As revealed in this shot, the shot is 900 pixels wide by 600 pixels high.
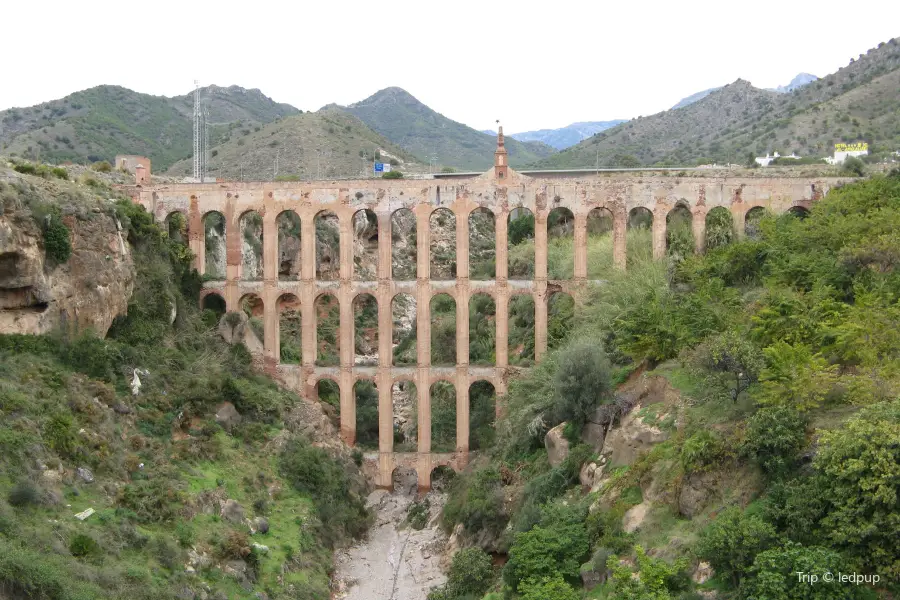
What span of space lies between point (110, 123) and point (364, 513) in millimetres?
60187

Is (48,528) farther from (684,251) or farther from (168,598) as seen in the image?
(684,251)

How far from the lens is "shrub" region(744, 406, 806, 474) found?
18.1 metres

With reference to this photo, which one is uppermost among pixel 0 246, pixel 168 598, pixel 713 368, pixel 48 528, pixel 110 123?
pixel 110 123

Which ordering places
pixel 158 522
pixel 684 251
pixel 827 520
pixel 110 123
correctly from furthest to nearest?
pixel 110 123
pixel 684 251
pixel 158 522
pixel 827 520

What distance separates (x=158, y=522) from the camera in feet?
80.2

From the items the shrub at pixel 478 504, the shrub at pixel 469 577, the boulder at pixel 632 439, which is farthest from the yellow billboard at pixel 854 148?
the shrub at pixel 469 577

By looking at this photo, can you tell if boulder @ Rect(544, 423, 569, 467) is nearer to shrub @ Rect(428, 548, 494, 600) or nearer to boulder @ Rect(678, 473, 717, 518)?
shrub @ Rect(428, 548, 494, 600)

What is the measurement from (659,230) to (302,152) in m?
40.0

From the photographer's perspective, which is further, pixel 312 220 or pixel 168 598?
pixel 312 220

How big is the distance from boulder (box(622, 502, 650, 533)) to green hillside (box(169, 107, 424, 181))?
46.8 m

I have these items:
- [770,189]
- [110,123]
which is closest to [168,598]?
[770,189]

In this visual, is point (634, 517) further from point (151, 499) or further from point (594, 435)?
point (151, 499)

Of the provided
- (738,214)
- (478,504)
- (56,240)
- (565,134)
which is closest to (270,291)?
(56,240)

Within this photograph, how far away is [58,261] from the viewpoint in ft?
99.9
